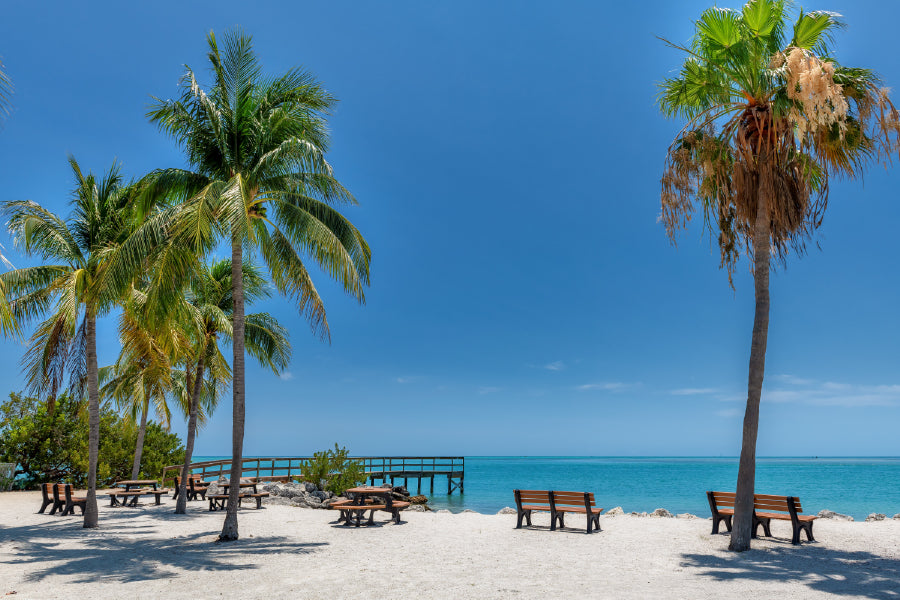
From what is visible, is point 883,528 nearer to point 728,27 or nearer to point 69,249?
point 728,27

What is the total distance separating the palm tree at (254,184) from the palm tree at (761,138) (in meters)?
6.58

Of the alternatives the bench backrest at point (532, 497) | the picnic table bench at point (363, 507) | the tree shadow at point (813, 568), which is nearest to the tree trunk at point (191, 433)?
the picnic table bench at point (363, 507)

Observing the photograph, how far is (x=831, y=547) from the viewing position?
30.9 feet

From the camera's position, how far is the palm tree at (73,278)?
39.1 feet

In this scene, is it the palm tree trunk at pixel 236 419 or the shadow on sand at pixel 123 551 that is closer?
the shadow on sand at pixel 123 551

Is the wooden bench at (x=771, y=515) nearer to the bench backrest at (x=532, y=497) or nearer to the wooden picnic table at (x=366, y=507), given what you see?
the bench backrest at (x=532, y=497)

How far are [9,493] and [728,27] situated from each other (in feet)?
80.5

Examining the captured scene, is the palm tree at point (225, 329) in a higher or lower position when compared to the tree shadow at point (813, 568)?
higher

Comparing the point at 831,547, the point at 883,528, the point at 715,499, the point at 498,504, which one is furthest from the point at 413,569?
the point at 498,504

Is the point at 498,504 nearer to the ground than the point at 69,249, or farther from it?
nearer to the ground

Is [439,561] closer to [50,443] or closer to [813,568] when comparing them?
[813,568]

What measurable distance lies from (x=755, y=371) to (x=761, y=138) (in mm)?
3820

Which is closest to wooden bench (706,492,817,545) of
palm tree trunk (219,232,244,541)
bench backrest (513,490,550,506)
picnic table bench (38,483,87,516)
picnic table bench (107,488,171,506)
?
bench backrest (513,490,550,506)

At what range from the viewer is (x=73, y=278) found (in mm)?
11766
